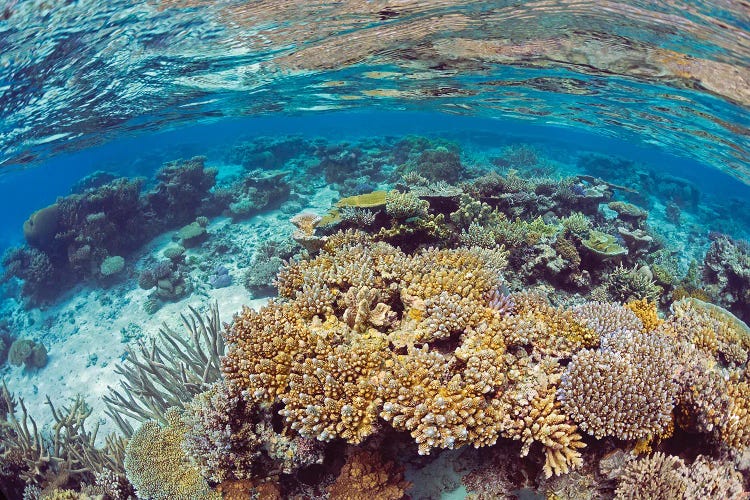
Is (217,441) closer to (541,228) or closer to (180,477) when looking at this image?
(180,477)

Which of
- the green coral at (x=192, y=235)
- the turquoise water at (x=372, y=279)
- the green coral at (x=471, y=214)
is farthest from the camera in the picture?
the green coral at (x=192, y=235)

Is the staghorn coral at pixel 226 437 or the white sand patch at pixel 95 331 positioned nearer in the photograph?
the staghorn coral at pixel 226 437

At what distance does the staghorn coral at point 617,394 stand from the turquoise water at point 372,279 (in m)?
0.03

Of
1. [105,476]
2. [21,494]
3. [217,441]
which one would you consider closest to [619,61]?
[217,441]

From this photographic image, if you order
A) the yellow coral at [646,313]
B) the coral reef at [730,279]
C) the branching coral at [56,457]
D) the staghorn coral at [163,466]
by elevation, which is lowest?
the coral reef at [730,279]

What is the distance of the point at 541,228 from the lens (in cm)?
863

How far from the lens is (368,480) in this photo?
12.6 feet

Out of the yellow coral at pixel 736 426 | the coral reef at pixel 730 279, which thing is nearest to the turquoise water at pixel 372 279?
the yellow coral at pixel 736 426

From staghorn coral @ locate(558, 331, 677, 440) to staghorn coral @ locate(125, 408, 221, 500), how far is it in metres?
3.86

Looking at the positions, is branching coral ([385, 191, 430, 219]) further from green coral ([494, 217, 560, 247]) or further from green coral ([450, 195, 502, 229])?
green coral ([494, 217, 560, 247])

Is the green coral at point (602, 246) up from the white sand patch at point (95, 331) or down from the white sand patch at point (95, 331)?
up

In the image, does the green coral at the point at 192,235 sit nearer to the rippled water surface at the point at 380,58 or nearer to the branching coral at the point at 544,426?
the rippled water surface at the point at 380,58

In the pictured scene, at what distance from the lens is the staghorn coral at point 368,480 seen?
3.83 metres

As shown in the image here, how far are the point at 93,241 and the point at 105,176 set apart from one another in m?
10.9
